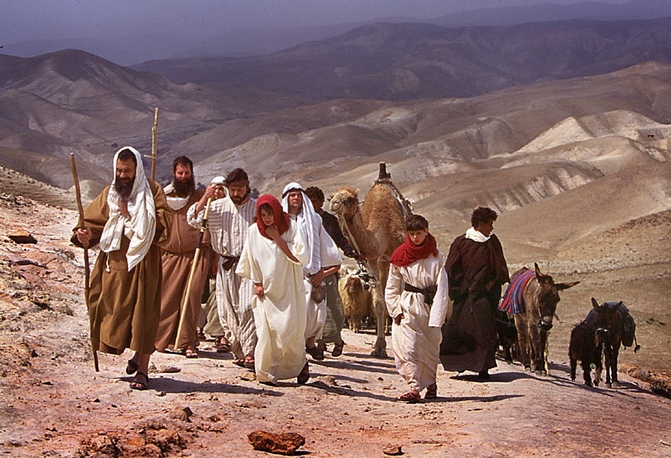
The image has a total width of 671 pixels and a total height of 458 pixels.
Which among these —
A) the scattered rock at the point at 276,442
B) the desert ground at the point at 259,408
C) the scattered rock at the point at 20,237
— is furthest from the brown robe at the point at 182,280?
the scattered rock at the point at 20,237

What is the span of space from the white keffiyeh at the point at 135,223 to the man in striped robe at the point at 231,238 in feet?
4.40

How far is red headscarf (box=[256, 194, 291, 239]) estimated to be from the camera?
770 cm

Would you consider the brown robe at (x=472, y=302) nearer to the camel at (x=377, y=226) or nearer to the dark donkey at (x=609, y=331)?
the camel at (x=377, y=226)

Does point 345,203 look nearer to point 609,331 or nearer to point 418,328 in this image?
point 418,328

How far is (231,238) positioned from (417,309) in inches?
63.2

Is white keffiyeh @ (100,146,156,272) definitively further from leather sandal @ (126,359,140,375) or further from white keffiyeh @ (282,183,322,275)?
white keffiyeh @ (282,183,322,275)

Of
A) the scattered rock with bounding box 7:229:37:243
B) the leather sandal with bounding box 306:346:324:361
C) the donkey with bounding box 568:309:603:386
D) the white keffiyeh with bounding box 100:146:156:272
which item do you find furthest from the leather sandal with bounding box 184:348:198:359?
the scattered rock with bounding box 7:229:37:243

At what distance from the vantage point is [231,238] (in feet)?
27.2

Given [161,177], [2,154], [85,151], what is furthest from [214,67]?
[2,154]

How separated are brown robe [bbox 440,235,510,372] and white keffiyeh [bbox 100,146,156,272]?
10.3 feet

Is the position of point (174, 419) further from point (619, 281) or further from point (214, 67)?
point (214, 67)

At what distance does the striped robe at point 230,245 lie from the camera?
27.0ft

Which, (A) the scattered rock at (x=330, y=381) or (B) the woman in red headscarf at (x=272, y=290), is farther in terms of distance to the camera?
(A) the scattered rock at (x=330, y=381)

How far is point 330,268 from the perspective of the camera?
8.36 m
